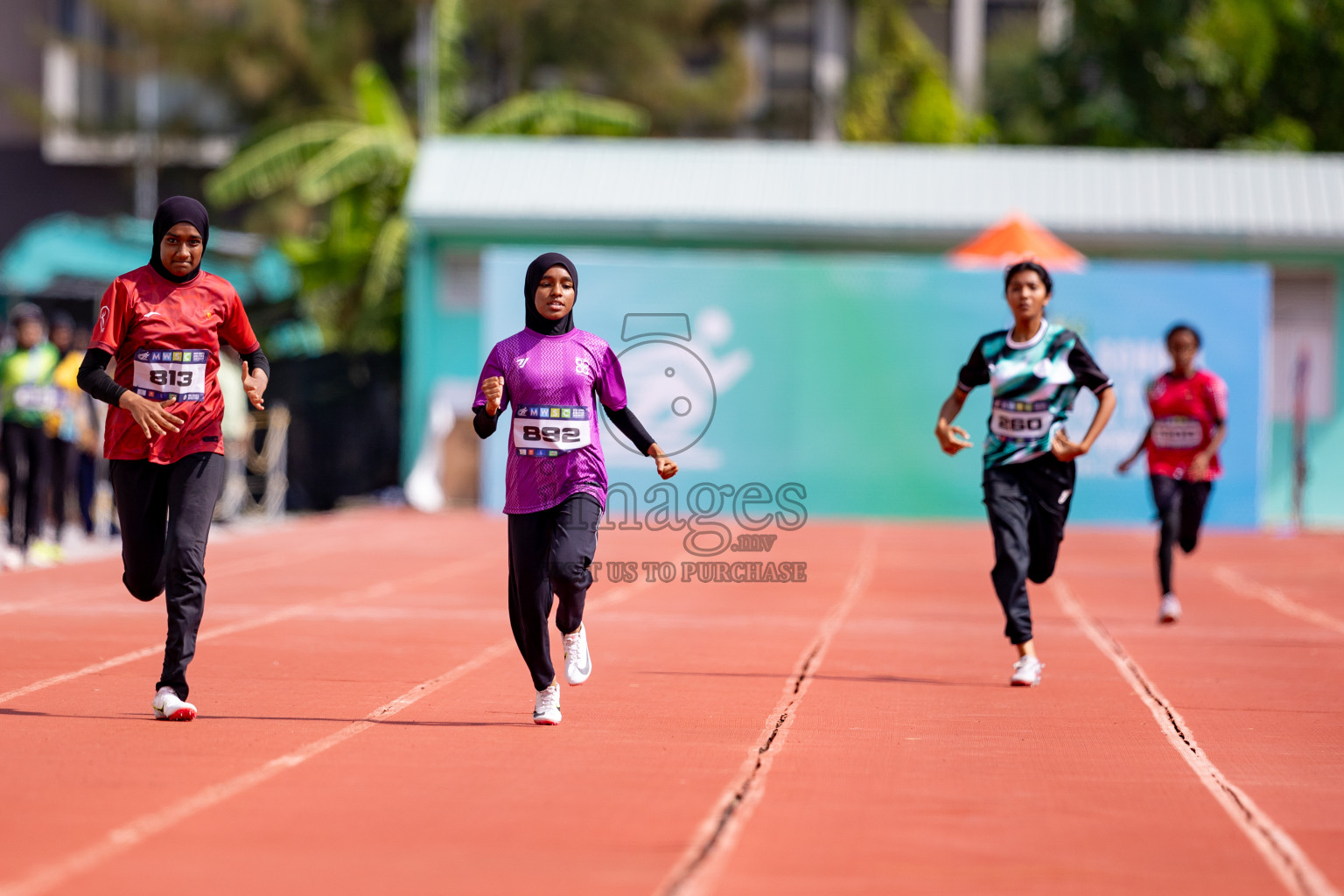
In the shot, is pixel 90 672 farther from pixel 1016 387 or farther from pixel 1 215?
pixel 1 215

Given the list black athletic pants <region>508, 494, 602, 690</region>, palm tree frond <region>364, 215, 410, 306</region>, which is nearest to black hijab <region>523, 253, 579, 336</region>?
black athletic pants <region>508, 494, 602, 690</region>

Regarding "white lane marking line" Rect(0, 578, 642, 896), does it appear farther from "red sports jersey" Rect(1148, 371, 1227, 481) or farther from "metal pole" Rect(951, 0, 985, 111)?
"metal pole" Rect(951, 0, 985, 111)

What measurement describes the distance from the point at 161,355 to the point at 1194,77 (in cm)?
3594

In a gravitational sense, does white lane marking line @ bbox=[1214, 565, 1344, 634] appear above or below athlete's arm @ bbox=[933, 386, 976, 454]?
below

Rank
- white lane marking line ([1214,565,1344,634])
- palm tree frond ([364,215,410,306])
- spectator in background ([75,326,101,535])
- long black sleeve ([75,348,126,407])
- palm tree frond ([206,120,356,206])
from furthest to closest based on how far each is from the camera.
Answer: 1. palm tree frond ([206,120,356,206])
2. palm tree frond ([364,215,410,306])
3. spectator in background ([75,326,101,535])
4. white lane marking line ([1214,565,1344,634])
5. long black sleeve ([75,348,126,407])

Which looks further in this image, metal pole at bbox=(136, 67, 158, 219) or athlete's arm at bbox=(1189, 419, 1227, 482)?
metal pole at bbox=(136, 67, 158, 219)

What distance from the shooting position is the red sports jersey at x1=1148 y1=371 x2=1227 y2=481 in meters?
12.9

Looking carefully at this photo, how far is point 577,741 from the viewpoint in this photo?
293 inches

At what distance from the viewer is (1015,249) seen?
23.1 metres

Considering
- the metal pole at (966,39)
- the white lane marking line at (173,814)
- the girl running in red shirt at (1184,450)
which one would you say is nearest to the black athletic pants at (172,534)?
the white lane marking line at (173,814)

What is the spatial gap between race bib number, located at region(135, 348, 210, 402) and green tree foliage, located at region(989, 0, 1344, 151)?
1272 inches

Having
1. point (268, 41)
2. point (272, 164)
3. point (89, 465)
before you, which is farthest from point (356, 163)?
point (268, 41)

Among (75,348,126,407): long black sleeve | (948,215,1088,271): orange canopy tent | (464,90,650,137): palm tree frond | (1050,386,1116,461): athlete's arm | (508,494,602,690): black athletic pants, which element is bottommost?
(508,494,602,690): black athletic pants

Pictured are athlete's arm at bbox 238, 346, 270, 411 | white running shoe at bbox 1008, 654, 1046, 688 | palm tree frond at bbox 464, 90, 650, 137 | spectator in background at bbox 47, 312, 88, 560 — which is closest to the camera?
athlete's arm at bbox 238, 346, 270, 411
